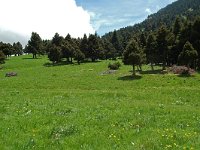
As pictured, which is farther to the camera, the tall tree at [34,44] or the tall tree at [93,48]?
the tall tree at [34,44]

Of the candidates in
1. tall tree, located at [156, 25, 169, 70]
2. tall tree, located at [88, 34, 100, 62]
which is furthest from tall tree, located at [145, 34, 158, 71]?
tall tree, located at [88, 34, 100, 62]

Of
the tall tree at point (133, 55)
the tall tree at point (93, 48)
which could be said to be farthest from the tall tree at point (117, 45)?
the tall tree at point (133, 55)

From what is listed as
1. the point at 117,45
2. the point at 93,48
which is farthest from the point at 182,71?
the point at 117,45

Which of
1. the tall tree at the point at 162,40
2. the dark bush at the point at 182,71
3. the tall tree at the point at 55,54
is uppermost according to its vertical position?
the tall tree at the point at 162,40

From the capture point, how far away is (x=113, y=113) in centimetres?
2103

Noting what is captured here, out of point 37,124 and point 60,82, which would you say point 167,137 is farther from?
point 60,82

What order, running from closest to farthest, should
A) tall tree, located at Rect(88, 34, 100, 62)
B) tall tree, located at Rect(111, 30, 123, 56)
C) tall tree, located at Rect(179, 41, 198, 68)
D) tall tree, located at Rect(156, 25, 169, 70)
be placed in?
1. tall tree, located at Rect(179, 41, 198, 68)
2. tall tree, located at Rect(156, 25, 169, 70)
3. tall tree, located at Rect(88, 34, 100, 62)
4. tall tree, located at Rect(111, 30, 123, 56)

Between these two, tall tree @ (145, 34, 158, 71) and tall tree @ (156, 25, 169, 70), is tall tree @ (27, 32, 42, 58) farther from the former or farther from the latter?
tall tree @ (156, 25, 169, 70)

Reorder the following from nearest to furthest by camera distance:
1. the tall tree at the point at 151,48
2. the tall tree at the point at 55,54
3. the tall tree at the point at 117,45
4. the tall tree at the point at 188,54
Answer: the tall tree at the point at 188,54 < the tall tree at the point at 151,48 < the tall tree at the point at 55,54 < the tall tree at the point at 117,45

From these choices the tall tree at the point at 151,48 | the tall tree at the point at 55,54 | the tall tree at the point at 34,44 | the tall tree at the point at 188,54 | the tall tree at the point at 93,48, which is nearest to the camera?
the tall tree at the point at 188,54

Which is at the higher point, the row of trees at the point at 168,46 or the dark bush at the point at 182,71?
the row of trees at the point at 168,46

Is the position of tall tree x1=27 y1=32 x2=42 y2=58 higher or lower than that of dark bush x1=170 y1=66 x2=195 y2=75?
higher

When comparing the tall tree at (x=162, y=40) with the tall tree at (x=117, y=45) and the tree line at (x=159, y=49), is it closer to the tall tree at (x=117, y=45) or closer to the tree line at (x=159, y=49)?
the tree line at (x=159, y=49)

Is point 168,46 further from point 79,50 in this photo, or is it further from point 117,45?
point 117,45
